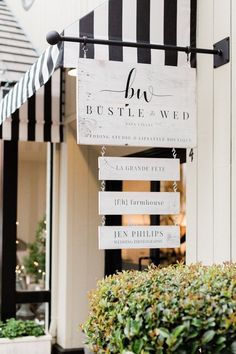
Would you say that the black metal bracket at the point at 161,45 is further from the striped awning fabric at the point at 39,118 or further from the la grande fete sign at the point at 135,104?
the striped awning fabric at the point at 39,118

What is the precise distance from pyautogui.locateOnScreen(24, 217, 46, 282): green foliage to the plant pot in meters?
1.20

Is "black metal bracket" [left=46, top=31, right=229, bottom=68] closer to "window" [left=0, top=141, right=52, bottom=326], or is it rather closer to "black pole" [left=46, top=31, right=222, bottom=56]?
"black pole" [left=46, top=31, right=222, bottom=56]

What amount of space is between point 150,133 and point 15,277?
3604mm

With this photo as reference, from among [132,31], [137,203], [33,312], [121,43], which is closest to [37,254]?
[33,312]

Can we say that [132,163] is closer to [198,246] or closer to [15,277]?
[198,246]

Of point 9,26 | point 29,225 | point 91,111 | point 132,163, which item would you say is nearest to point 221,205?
point 132,163

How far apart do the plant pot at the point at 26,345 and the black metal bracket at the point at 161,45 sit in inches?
138

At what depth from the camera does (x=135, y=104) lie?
3.87 m

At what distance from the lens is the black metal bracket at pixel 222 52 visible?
13.2 feet

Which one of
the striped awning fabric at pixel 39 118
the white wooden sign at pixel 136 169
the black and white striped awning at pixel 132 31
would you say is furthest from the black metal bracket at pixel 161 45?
the striped awning fabric at pixel 39 118

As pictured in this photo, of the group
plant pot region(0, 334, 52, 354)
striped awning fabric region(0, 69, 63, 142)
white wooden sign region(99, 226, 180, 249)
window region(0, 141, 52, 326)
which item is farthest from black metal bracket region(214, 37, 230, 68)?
plant pot region(0, 334, 52, 354)

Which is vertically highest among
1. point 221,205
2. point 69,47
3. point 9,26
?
point 9,26

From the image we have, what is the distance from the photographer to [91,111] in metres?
3.74

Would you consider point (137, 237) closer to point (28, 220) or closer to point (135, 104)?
point (135, 104)
